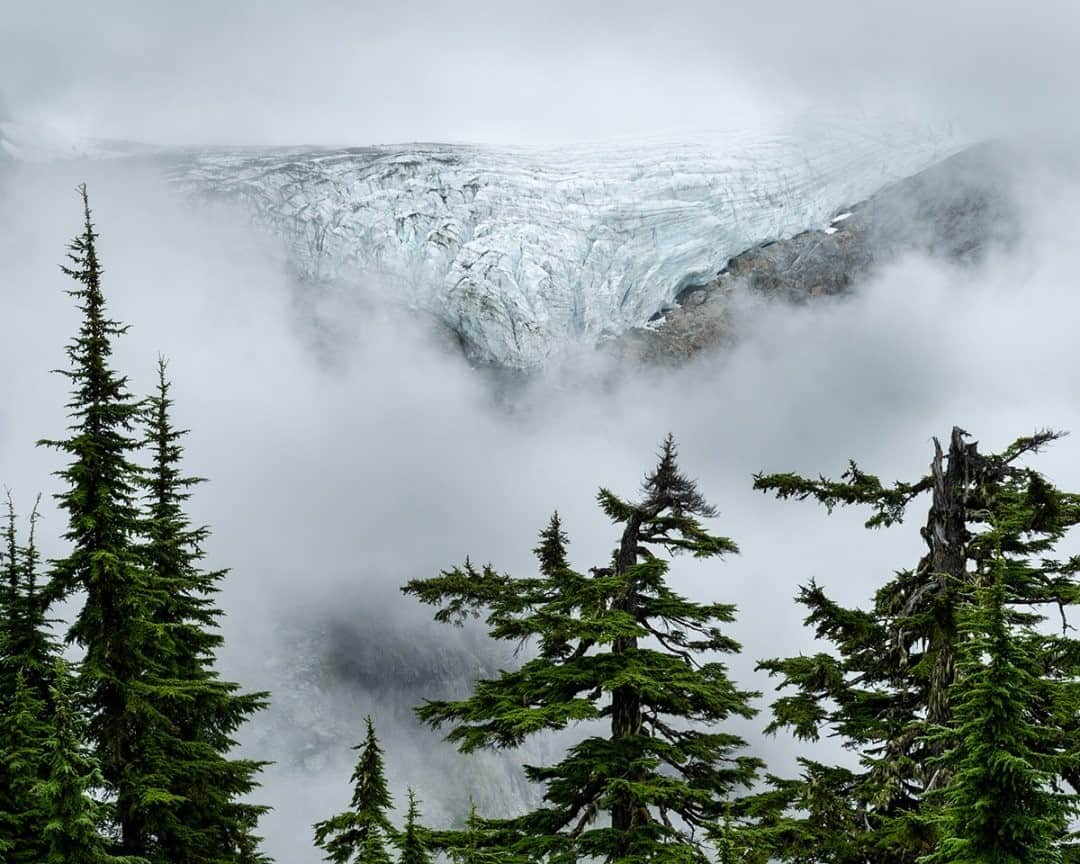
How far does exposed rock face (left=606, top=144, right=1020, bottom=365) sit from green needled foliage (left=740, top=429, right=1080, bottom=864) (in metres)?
107

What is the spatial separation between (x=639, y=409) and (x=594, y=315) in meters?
37.0

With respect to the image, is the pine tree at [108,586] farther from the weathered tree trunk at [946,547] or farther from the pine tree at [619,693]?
the weathered tree trunk at [946,547]

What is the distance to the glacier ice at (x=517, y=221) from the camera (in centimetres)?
10162

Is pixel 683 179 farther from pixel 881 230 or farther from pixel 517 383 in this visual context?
pixel 881 230

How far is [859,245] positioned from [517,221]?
5476cm

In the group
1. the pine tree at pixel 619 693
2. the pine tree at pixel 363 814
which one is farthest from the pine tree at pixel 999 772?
the pine tree at pixel 363 814

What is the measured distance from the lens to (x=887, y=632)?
42.9ft

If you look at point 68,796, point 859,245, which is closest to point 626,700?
point 68,796

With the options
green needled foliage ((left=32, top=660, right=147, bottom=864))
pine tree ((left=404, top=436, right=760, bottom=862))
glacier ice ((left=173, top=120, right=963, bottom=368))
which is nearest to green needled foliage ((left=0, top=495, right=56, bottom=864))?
green needled foliage ((left=32, top=660, right=147, bottom=864))

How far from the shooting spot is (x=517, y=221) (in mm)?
102062

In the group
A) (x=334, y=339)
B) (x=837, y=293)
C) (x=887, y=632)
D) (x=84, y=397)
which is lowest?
(x=887, y=632)

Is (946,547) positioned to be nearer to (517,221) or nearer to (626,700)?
(626,700)

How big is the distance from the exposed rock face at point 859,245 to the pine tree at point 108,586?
104 meters

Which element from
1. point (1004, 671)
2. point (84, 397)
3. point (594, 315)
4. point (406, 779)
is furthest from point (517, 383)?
point (1004, 671)
